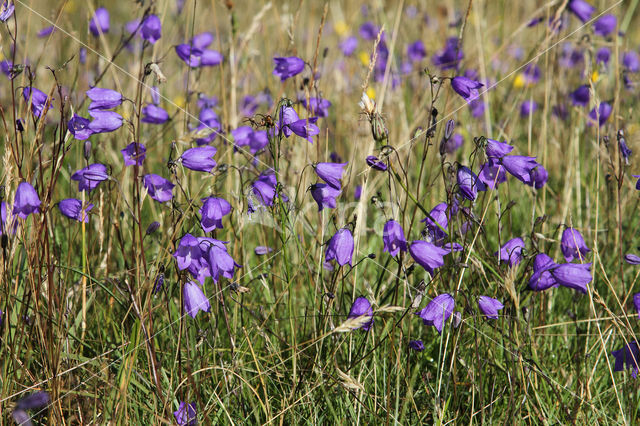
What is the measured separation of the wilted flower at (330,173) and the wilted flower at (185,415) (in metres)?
0.74

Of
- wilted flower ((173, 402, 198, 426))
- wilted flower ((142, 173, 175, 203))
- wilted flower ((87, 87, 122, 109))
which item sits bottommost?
wilted flower ((173, 402, 198, 426))

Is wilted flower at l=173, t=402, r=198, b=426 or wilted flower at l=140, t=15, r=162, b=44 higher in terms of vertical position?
wilted flower at l=140, t=15, r=162, b=44

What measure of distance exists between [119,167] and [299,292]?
1.38 meters

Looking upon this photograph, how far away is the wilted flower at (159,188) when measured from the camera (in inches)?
83.1

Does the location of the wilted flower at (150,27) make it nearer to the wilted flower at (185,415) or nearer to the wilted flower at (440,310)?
the wilted flower at (185,415)

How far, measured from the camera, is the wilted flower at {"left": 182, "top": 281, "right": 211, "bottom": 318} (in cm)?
184

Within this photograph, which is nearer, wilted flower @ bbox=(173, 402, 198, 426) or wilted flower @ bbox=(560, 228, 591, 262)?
wilted flower @ bbox=(173, 402, 198, 426)

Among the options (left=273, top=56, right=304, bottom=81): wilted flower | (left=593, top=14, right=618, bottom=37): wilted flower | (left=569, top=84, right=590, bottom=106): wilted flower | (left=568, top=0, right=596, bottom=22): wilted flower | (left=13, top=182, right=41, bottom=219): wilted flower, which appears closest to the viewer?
(left=13, top=182, right=41, bottom=219): wilted flower

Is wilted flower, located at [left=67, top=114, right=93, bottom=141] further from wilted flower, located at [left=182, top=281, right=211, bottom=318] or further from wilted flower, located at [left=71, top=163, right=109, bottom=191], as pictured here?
wilted flower, located at [left=182, top=281, right=211, bottom=318]

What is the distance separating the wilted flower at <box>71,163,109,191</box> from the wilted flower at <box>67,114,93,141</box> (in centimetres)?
10

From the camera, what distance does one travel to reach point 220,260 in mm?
1799

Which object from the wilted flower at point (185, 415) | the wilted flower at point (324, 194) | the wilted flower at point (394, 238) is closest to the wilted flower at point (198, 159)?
the wilted flower at point (324, 194)

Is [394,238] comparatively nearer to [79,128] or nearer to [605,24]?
[79,128]

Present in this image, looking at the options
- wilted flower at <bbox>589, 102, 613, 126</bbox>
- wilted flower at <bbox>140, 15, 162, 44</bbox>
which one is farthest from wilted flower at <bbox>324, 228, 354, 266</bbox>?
wilted flower at <bbox>589, 102, 613, 126</bbox>
